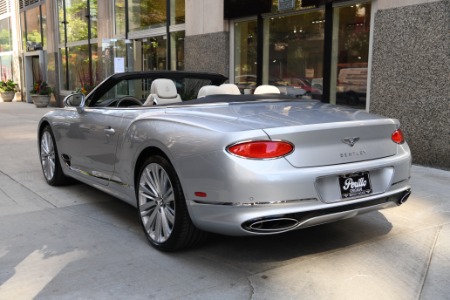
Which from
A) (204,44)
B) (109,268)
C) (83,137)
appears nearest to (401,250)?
(109,268)

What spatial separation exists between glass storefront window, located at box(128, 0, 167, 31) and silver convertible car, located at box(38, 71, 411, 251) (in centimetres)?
1000

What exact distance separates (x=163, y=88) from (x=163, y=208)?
1.70 meters

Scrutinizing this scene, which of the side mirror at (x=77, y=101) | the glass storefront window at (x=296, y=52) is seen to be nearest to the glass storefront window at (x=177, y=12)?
the glass storefront window at (x=296, y=52)

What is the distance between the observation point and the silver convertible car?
306 cm

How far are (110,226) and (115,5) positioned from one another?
43.2 ft

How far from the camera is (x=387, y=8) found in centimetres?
729

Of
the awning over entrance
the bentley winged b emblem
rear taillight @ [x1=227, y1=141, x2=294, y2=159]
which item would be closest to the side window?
rear taillight @ [x1=227, y1=141, x2=294, y2=159]

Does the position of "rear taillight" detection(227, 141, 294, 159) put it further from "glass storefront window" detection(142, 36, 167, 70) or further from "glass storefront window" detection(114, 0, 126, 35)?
"glass storefront window" detection(114, 0, 126, 35)

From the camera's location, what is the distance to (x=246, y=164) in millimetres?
3035

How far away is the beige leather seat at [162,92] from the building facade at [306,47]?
3.63 feet

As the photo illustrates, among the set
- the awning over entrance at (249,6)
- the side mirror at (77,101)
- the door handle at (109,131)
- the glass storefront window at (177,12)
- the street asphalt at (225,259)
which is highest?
the glass storefront window at (177,12)

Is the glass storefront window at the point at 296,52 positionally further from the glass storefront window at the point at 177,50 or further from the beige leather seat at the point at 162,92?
the beige leather seat at the point at 162,92

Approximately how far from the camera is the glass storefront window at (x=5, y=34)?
27.0m

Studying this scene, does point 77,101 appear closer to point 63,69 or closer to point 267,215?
point 267,215
